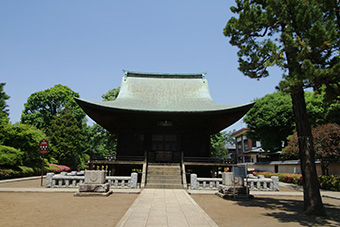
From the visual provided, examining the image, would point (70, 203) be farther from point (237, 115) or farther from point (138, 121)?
point (237, 115)

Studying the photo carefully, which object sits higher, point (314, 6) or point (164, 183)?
point (314, 6)

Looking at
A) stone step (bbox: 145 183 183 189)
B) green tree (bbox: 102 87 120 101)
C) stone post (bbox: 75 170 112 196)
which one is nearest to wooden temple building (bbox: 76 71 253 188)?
stone step (bbox: 145 183 183 189)

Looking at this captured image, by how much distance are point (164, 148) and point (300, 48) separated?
12074mm

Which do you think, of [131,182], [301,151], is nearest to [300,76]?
[301,151]

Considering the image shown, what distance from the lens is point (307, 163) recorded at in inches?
306

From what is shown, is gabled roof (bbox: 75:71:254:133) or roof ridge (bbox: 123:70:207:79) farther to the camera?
roof ridge (bbox: 123:70:207:79)

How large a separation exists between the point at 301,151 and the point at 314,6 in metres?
4.84

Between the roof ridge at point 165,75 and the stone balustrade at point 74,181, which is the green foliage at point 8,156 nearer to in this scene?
the stone balustrade at point 74,181

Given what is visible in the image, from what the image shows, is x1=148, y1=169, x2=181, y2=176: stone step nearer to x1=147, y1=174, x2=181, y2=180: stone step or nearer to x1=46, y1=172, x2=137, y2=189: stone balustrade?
x1=147, y1=174, x2=181, y2=180: stone step

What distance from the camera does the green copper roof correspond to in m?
16.8

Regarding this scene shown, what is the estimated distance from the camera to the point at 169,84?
905 inches

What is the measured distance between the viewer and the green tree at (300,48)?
7000mm

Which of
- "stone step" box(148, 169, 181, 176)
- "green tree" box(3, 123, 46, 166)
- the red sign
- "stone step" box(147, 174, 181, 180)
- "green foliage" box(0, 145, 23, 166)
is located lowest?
"stone step" box(147, 174, 181, 180)

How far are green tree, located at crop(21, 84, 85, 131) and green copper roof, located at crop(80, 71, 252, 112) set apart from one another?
2120 cm
